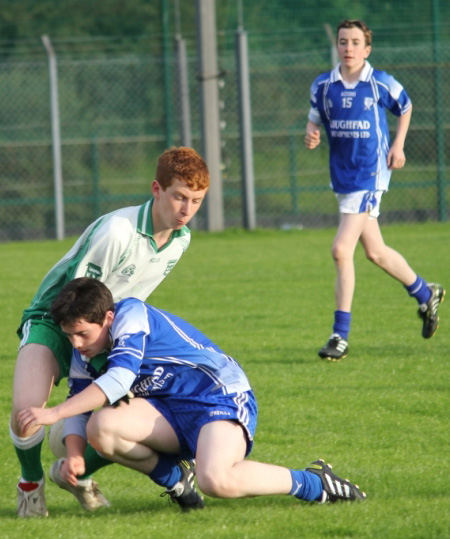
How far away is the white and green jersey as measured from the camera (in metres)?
4.19

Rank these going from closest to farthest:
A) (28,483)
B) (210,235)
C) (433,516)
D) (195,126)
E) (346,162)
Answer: (433,516)
(28,483)
(346,162)
(210,235)
(195,126)

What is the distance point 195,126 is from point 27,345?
15.7 metres

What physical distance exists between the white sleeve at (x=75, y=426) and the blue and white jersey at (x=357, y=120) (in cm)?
368

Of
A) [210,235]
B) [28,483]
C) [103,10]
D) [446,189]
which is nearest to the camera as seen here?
[28,483]

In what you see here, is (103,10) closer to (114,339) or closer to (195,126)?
(195,126)

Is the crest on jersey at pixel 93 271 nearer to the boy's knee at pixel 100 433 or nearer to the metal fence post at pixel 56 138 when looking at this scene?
the boy's knee at pixel 100 433

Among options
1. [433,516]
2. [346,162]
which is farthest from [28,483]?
[346,162]

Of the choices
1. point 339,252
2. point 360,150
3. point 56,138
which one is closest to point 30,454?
point 339,252

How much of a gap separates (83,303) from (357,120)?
13.5ft

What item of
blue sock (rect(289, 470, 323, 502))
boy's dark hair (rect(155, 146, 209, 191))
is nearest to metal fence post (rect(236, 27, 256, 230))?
boy's dark hair (rect(155, 146, 209, 191))

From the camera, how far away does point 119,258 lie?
422 centimetres

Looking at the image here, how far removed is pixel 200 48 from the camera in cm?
1536

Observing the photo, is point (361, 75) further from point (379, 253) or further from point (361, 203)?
point (379, 253)

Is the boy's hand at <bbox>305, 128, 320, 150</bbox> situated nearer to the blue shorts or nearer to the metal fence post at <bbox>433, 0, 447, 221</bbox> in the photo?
the blue shorts
